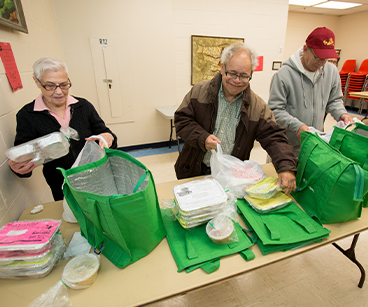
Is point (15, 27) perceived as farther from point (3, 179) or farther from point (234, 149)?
point (234, 149)

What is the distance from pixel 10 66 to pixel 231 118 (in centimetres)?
144

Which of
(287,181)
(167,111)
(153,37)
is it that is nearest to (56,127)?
(287,181)

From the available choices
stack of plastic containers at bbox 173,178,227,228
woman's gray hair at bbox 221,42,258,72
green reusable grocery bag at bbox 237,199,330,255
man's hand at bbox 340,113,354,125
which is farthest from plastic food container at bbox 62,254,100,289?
man's hand at bbox 340,113,354,125

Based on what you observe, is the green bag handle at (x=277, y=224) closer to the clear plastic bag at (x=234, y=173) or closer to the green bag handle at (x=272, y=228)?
the green bag handle at (x=272, y=228)

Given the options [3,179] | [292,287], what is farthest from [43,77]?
[292,287]

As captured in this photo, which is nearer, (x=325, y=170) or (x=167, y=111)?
(x=325, y=170)

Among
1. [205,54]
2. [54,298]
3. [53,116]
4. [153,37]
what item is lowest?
[54,298]

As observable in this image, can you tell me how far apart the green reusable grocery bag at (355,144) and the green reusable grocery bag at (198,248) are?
2.29 feet

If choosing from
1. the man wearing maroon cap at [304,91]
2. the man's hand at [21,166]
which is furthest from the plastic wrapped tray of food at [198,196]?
the man wearing maroon cap at [304,91]

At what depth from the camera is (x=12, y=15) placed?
1370 millimetres

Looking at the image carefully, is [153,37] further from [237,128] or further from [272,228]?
[272,228]

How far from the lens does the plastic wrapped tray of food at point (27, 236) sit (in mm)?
730

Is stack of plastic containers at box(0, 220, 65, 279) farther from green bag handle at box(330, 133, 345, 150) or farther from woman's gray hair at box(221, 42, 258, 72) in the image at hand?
green bag handle at box(330, 133, 345, 150)

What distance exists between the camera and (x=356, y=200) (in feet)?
2.79
